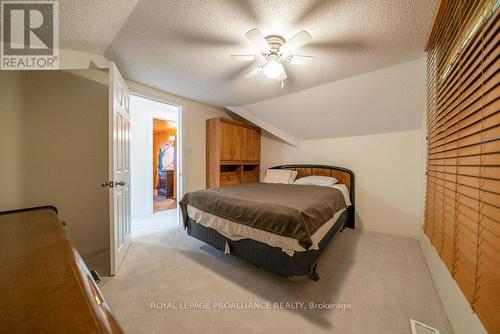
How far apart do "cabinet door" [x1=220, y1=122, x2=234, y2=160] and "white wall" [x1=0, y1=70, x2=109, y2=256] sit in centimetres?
173

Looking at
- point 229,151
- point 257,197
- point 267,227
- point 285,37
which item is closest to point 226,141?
point 229,151

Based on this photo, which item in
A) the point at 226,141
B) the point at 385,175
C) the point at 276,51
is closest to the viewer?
the point at 276,51

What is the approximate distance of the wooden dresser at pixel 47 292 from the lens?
16.8 inches

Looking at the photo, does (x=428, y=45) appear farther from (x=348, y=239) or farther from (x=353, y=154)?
(x=348, y=239)

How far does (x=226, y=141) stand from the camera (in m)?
3.55

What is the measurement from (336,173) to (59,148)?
12.5 ft

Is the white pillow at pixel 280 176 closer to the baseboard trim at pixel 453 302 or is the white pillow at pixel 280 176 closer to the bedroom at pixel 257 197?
the bedroom at pixel 257 197

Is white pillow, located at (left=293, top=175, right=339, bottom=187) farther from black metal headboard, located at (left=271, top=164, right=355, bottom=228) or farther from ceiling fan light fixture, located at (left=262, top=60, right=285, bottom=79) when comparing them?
ceiling fan light fixture, located at (left=262, top=60, right=285, bottom=79)

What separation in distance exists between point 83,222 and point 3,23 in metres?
1.84

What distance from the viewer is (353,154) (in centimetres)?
325

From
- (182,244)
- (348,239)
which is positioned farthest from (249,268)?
(348,239)

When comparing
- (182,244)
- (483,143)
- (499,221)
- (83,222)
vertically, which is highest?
(483,143)

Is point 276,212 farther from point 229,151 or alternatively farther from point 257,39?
point 229,151

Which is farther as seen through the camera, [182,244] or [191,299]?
[182,244]
